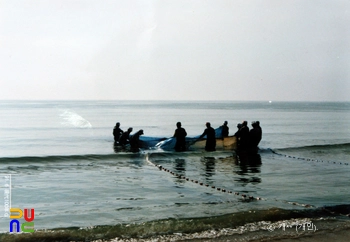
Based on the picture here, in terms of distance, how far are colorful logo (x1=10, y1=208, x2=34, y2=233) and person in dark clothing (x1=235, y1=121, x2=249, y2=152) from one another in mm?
12122

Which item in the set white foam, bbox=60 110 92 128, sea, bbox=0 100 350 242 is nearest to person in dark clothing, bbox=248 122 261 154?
sea, bbox=0 100 350 242

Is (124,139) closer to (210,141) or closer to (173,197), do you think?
(210,141)

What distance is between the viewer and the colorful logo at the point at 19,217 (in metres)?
8.05

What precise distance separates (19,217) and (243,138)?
501 inches

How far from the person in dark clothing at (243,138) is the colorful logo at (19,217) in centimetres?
1212

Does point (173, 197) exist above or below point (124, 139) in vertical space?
below

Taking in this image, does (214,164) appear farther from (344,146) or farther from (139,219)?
(344,146)

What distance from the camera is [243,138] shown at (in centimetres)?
1984

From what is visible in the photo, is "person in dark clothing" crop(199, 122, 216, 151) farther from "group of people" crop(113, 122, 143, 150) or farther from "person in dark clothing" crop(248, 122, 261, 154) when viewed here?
"group of people" crop(113, 122, 143, 150)

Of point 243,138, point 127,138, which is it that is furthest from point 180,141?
point 127,138

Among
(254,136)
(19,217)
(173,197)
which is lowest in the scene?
(19,217)

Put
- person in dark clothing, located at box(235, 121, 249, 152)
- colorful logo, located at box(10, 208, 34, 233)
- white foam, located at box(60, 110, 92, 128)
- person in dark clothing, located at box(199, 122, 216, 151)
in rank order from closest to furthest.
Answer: colorful logo, located at box(10, 208, 34, 233), person in dark clothing, located at box(235, 121, 249, 152), person in dark clothing, located at box(199, 122, 216, 151), white foam, located at box(60, 110, 92, 128)

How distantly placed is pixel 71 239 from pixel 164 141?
48.6 feet

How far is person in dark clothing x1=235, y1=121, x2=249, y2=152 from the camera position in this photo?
64.5ft
